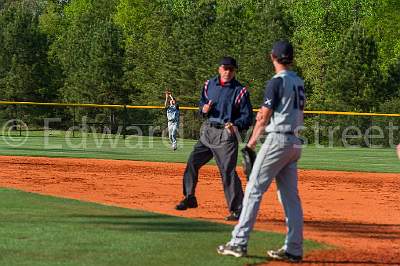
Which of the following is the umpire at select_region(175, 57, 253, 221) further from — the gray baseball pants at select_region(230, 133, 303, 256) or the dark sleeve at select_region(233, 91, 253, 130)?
the gray baseball pants at select_region(230, 133, 303, 256)

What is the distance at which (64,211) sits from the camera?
1057 centimetres

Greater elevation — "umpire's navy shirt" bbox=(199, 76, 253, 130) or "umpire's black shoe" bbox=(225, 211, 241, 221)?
"umpire's navy shirt" bbox=(199, 76, 253, 130)

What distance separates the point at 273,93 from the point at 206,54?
4887cm

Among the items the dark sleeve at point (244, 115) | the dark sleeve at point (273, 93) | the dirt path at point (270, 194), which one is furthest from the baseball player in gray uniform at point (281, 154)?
the dark sleeve at point (244, 115)

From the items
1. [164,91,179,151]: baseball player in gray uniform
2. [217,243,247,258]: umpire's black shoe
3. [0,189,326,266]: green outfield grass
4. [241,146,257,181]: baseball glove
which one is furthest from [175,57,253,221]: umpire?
[164,91,179,151]: baseball player in gray uniform

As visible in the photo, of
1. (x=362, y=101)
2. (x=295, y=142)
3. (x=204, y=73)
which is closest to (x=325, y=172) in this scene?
(x=295, y=142)

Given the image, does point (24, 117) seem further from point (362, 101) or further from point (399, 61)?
point (399, 61)

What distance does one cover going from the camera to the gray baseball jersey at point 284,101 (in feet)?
24.2

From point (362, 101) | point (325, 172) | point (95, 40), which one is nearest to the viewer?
point (325, 172)

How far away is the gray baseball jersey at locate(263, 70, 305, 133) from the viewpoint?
7.39 meters

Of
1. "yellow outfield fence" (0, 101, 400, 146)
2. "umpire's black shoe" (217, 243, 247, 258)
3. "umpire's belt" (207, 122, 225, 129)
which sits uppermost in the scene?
"umpire's belt" (207, 122, 225, 129)

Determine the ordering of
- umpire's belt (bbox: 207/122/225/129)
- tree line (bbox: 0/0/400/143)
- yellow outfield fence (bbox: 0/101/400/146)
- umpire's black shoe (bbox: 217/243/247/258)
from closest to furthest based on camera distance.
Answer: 1. umpire's black shoe (bbox: 217/243/247/258)
2. umpire's belt (bbox: 207/122/225/129)
3. yellow outfield fence (bbox: 0/101/400/146)
4. tree line (bbox: 0/0/400/143)

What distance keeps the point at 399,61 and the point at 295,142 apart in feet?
147

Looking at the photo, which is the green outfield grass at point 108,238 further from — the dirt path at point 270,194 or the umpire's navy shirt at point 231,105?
the umpire's navy shirt at point 231,105
